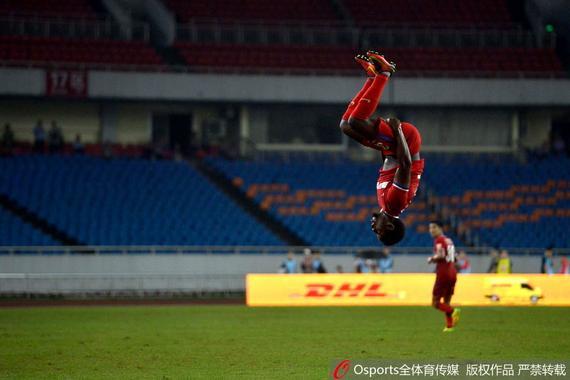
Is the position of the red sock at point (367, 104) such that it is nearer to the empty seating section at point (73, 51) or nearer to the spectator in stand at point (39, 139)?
the empty seating section at point (73, 51)

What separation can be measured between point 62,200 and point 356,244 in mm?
11901

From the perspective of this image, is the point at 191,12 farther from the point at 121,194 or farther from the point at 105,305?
the point at 105,305

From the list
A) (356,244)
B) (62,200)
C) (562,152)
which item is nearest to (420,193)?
(356,244)

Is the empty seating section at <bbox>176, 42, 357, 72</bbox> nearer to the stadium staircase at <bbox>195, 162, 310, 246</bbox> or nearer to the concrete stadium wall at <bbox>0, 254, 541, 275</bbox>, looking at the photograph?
the stadium staircase at <bbox>195, 162, 310, 246</bbox>

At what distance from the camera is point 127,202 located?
1695 inches

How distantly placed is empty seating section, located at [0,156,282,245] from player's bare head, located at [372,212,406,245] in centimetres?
2699

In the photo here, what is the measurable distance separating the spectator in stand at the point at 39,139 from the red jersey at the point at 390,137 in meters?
33.7

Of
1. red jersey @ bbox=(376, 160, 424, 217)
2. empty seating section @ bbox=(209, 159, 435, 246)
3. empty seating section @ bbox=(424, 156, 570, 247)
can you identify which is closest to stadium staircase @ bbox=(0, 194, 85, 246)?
empty seating section @ bbox=(209, 159, 435, 246)

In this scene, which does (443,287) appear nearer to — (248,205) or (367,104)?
(367,104)

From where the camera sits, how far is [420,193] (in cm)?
4638

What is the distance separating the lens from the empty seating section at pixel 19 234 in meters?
39.6

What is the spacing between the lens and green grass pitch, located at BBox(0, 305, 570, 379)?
58.5 feet

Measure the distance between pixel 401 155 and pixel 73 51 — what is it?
34.5 metres

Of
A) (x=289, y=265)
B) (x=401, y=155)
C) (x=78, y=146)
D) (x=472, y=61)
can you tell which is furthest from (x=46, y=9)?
(x=401, y=155)
